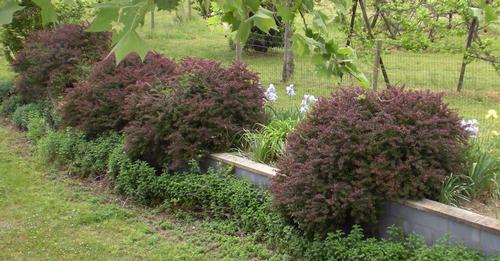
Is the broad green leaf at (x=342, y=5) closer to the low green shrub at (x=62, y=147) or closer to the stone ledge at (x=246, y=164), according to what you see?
the stone ledge at (x=246, y=164)

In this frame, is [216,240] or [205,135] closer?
[216,240]

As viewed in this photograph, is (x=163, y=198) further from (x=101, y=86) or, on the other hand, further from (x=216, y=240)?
(x=101, y=86)

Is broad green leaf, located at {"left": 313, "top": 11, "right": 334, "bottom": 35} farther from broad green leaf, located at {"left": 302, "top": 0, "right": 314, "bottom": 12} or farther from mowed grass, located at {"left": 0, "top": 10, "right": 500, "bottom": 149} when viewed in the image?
mowed grass, located at {"left": 0, "top": 10, "right": 500, "bottom": 149}

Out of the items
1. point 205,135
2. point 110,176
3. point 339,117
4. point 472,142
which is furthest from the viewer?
point 110,176

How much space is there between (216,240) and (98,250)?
41.6 inches

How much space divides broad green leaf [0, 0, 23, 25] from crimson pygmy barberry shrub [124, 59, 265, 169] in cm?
493

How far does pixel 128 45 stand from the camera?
5.45 feet

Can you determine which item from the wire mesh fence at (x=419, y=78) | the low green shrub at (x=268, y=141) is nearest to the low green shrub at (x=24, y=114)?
the wire mesh fence at (x=419, y=78)

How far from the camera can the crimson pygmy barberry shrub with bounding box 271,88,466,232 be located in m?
4.92

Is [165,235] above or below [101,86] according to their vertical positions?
below

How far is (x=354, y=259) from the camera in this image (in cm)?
477

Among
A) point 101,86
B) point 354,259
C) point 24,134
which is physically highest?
point 101,86

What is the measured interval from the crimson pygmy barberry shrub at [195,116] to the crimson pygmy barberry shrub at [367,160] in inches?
63.1

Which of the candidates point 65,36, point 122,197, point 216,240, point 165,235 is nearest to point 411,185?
point 216,240
